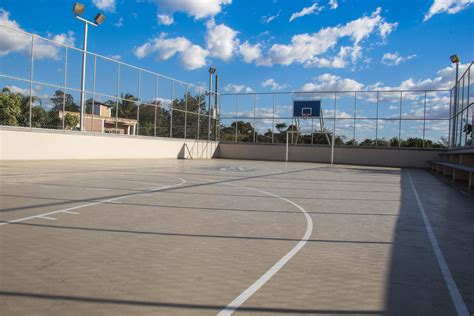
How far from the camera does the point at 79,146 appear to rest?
23.3 m

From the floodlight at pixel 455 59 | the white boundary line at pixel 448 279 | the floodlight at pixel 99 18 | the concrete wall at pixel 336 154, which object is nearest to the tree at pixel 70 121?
the floodlight at pixel 99 18

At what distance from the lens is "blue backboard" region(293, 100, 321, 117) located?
120 feet

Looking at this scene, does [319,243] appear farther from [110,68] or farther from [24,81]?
[110,68]

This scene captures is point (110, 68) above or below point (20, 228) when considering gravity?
above

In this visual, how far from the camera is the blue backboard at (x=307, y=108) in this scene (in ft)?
120

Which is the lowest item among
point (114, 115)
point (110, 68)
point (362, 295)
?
point (362, 295)

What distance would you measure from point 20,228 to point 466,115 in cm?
2143

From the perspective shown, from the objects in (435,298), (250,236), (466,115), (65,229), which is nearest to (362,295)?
(435,298)

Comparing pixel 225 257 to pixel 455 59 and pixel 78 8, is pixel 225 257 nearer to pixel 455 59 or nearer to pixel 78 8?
pixel 78 8

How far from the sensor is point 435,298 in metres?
3.63

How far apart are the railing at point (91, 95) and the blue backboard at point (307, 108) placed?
29.2 ft

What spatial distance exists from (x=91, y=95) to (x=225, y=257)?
2194cm

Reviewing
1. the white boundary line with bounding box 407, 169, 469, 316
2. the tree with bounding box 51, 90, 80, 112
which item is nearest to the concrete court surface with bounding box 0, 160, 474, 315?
the white boundary line with bounding box 407, 169, 469, 316

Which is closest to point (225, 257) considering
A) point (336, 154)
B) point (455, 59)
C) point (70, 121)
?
point (70, 121)
